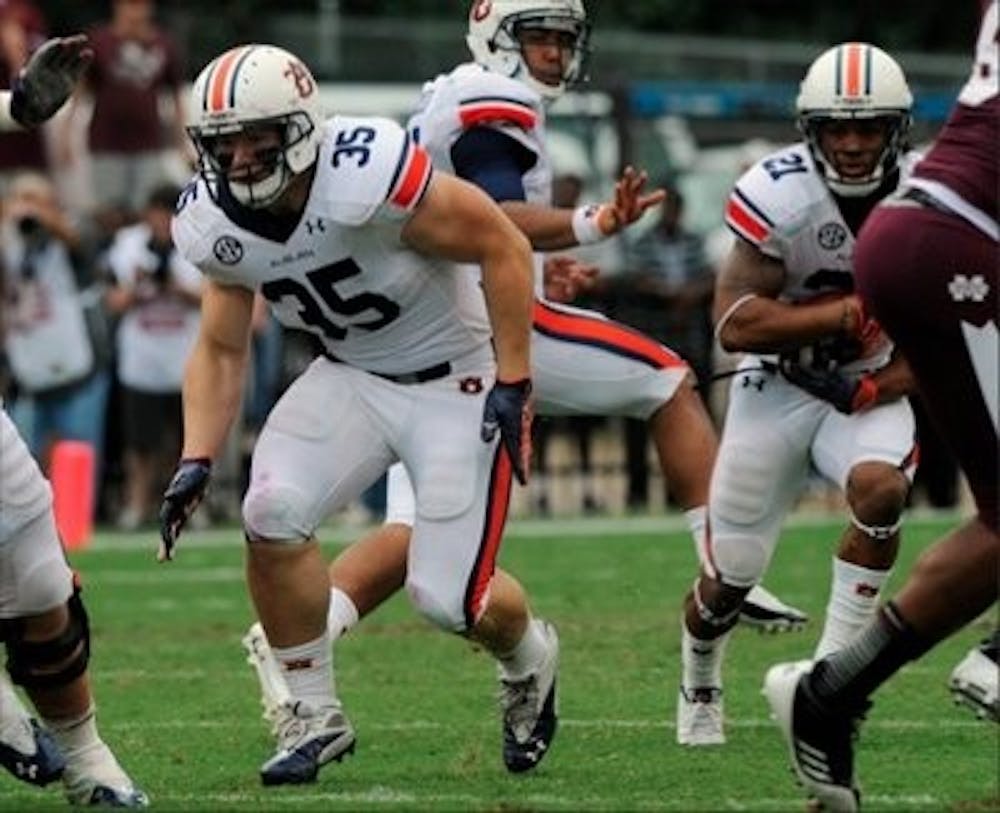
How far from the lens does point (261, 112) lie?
253 inches

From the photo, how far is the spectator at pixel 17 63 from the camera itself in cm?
1425

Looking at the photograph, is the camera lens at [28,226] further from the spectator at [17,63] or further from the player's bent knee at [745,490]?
the player's bent knee at [745,490]

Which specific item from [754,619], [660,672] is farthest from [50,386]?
[754,619]

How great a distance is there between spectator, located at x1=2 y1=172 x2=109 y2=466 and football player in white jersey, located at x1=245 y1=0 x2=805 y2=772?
6.04 metres

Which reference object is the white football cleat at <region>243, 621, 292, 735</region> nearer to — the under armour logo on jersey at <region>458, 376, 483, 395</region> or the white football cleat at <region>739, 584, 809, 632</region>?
the under armour logo on jersey at <region>458, 376, 483, 395</region>

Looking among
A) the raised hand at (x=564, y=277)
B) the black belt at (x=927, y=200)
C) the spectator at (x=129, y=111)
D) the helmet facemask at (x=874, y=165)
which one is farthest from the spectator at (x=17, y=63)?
the black belt at (x=927, y=200)

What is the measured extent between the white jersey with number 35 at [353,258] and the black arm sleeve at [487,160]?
0.79 m

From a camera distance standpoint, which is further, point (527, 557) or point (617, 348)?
point (527, 557)

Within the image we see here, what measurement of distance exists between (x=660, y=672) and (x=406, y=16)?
52.7 ft

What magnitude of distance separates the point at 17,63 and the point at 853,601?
25.0 feet

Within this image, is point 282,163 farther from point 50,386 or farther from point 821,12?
point 821,12

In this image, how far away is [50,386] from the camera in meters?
13.9

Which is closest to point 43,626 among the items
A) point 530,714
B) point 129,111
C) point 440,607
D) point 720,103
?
point 440,607

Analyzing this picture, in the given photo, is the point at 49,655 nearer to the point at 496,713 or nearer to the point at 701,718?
the point at 701,718
